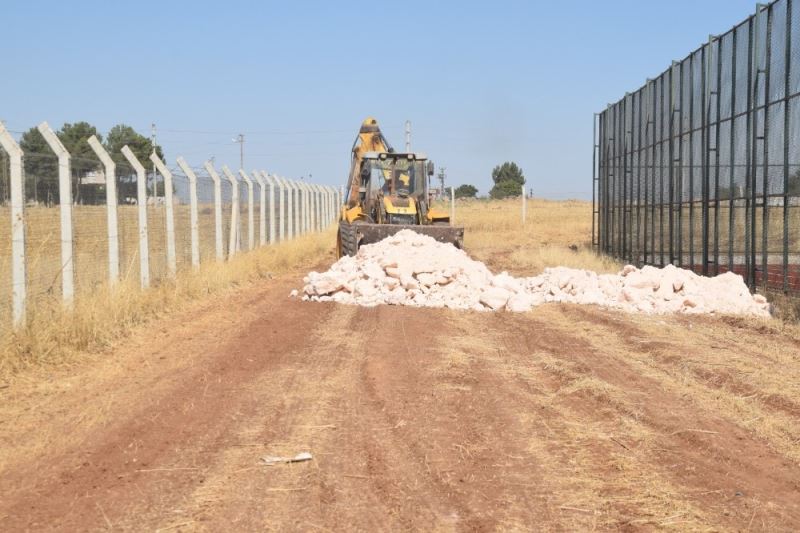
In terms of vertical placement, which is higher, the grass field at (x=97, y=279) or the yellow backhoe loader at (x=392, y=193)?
Answer: the yellow backhoe loader at (x=392, y=193)

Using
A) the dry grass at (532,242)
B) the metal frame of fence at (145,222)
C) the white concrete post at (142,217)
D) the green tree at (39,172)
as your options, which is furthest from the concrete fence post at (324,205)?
the green tree at (39,172)

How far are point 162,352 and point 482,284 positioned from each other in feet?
22.5

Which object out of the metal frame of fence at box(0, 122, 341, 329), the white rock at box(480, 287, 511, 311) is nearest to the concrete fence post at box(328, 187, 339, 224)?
the metal frame of fence at box(0, 122, 341, 329)

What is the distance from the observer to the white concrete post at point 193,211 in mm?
16547

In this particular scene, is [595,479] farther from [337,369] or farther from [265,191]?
[265,191]

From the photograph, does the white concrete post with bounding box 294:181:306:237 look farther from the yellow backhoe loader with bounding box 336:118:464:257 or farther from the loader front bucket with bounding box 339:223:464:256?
the loader front bucket with bounding box 339:223:464:256

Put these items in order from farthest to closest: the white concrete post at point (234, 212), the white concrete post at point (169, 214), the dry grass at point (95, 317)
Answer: the white concrete post at point (234, 212) < the white concrete post at point (169, 214) < the dry grass at point (95, 317)

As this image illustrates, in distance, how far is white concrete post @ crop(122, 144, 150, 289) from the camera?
1308 cm

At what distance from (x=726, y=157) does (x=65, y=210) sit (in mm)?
12225

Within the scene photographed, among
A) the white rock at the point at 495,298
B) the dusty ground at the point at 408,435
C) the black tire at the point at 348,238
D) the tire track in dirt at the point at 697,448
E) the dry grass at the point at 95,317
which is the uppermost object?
the black tire at the point at 348,238

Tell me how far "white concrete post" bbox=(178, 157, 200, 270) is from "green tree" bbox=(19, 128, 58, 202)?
610 centimetres

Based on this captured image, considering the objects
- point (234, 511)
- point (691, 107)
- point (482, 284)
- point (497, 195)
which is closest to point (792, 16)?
point (691, 107)

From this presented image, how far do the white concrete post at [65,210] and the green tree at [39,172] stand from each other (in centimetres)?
10

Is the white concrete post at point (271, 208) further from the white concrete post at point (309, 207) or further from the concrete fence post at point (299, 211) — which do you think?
the white concrete post at point (309, 207)
